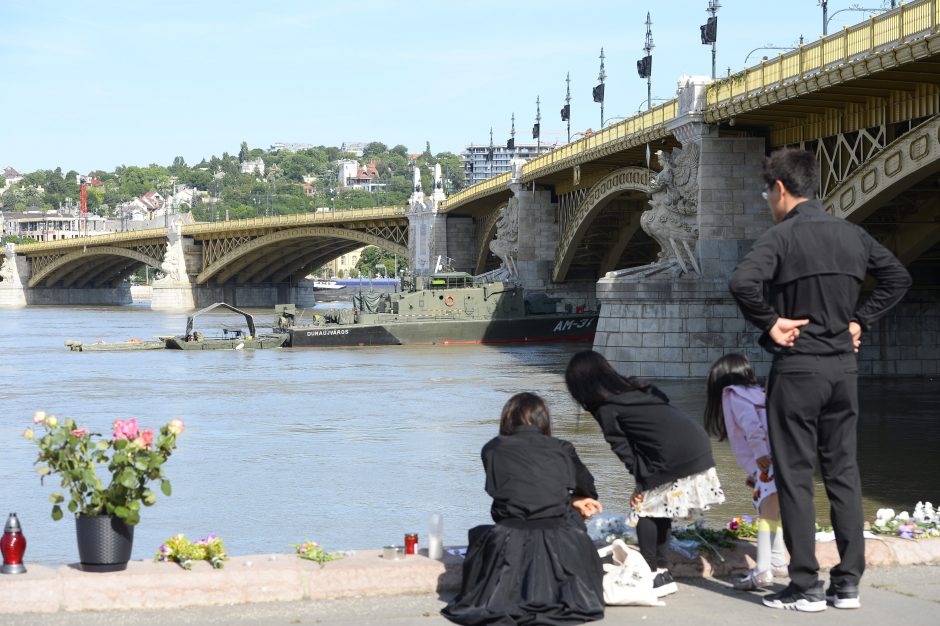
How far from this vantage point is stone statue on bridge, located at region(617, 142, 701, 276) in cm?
3509

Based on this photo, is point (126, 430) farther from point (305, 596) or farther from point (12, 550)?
point (305, 596)

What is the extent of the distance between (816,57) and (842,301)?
806 inches

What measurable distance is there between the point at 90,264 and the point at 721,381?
118 metres

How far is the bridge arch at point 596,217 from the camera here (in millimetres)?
44156

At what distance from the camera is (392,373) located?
Result: 41.0 metres

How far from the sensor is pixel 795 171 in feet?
23.9

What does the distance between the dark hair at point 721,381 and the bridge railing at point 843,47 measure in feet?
50.1

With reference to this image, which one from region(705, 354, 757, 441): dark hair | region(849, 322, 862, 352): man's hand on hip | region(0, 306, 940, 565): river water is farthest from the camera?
region(0, 306, 940, 565): river water

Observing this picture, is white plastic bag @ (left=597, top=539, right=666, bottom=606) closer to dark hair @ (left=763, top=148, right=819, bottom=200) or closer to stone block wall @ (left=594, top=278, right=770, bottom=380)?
dark hair @ (left=763, top=148, right=819, bottom=200)

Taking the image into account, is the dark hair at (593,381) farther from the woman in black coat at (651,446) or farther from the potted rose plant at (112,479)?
the potted rose plant at (112,479)

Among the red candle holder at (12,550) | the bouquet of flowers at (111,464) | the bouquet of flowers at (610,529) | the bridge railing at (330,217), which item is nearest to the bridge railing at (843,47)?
the bouquet of flowers at (610,529)

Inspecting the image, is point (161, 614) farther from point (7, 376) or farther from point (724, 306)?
point (7, 376)

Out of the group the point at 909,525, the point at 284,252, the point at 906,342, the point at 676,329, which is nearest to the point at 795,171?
the point at 909,525

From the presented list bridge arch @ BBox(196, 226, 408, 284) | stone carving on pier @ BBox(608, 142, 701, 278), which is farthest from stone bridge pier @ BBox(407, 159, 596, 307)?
bridge arch @ BBox(196, 226, 408, 284)
